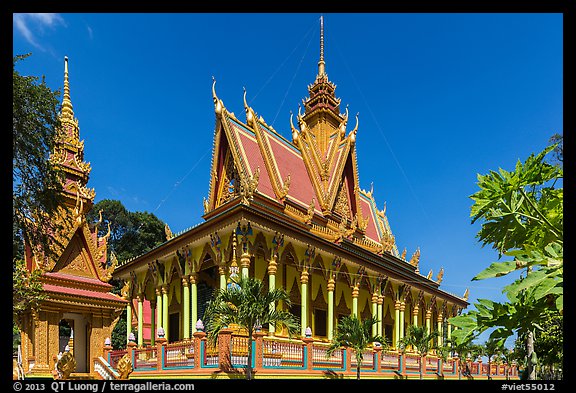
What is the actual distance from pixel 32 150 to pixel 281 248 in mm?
8719

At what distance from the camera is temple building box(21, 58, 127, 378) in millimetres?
15094

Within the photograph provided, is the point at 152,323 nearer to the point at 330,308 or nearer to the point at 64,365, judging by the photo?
the point at 330,308

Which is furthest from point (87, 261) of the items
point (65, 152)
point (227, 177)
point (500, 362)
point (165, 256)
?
point (500, 362)

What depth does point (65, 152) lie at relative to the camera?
1889 centimetres

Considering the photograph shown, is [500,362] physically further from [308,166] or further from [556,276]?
[556,276]

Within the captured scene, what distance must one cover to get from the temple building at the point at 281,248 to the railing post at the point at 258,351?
2378 mm

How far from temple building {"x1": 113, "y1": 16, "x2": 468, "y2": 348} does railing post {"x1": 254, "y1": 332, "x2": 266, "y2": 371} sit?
2378 millimetres

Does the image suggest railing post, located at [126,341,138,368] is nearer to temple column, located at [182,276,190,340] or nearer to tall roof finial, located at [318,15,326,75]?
temple column, located at [182,276,190,340]

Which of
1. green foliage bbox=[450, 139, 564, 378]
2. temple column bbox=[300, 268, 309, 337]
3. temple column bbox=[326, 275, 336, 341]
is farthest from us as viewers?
temple column bbox=[326, 275, 336, 341]

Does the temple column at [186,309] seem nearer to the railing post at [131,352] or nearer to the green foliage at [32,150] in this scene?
the railing post at [131,352]

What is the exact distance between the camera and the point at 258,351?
10805mm

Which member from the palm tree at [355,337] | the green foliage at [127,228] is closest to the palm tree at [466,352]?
the palm tree at [355,337]

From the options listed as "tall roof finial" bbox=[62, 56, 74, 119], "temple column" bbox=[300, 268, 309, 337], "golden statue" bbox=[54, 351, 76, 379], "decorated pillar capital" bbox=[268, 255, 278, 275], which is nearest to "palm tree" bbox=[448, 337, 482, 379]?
"temple column" bbox=[300, 268, 309, 337]
